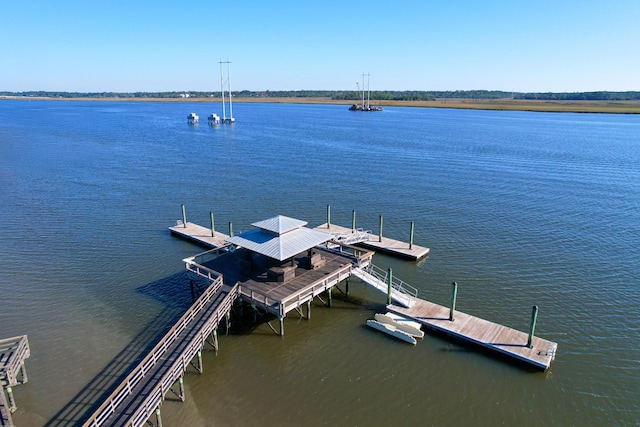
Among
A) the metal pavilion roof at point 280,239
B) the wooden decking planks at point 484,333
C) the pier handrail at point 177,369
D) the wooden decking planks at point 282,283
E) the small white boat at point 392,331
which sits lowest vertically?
the small white boat at point 392,331

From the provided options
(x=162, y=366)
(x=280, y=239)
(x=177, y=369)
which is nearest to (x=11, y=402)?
(x=162, y=366)

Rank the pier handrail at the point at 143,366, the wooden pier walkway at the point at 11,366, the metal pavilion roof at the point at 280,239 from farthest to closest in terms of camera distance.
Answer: the metal pavilion roof at the point at 280,239, the wooden pier walkway at the point at 11,366, the pier handrail at the point at 143,366

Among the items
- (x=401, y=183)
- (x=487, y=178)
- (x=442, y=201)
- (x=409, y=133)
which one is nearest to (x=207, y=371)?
(x=442, y=201)

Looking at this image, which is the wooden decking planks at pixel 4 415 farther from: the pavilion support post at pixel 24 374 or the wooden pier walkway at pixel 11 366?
the pavilion support post at pixel 24 374

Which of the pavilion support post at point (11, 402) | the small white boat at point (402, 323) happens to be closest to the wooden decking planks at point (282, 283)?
the small white boat at point (402, 323)

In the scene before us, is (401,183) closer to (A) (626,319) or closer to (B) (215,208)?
(B) (215,208)

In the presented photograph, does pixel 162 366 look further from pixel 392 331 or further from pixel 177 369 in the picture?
pixel 392 331

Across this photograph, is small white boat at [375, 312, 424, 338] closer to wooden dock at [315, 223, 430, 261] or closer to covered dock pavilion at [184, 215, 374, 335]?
covered dock pavilion at [184, 215, 374, 335]
